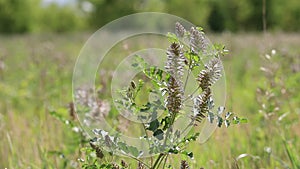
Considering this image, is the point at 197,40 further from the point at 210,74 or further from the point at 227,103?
the point at 227,103

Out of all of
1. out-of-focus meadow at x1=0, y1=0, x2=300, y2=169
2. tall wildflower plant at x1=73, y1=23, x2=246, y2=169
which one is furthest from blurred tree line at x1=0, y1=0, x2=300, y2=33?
tall wildflower plant at x1=73, y1=23, x2=246, y2=169

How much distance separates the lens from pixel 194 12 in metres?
33.8

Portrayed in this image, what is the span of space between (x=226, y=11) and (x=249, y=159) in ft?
110

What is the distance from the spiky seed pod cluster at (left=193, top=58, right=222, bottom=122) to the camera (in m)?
1.16

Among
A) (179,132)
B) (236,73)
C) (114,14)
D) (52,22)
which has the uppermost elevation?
(52,22)

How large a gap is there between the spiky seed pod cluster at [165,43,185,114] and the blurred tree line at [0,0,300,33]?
31.1 meters

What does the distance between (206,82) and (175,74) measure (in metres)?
0.08

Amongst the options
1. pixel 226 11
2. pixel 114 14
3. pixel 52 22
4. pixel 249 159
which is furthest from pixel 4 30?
pixel 249 159

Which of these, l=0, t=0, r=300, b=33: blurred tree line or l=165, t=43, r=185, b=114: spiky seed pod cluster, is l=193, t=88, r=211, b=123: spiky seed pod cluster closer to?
l=165, t=43, r=185, b=114: spiky seed pod cluster

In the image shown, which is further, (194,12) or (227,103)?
(194,12)

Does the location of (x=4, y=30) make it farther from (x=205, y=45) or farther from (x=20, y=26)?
(x=205, y=45)

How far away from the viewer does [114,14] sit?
34406 millimetres

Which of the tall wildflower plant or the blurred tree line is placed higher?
the blurred tree line

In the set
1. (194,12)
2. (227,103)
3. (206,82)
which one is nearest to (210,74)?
(206,82)
